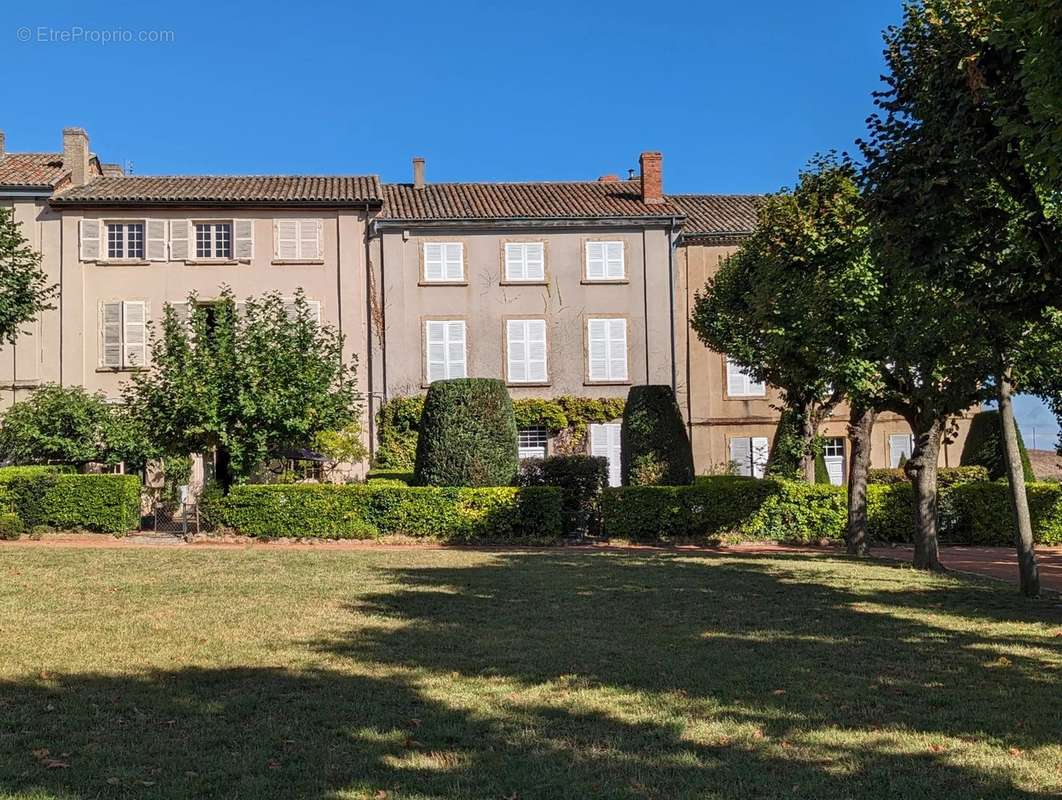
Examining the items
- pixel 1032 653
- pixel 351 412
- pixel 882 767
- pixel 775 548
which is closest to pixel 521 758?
pixel 882 767

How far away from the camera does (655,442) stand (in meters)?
21.6

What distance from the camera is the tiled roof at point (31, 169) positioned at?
95.1 feet

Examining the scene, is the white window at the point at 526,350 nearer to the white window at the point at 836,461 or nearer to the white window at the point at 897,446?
the white window at the point at 836,461

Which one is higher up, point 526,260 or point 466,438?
point 526,260

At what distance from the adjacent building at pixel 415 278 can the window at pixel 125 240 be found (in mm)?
64

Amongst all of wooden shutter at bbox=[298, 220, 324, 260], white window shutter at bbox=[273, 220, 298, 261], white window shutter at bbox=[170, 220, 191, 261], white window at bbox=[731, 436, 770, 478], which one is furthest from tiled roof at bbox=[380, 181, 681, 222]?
white window at bbox=[731, 436, 770, 478]

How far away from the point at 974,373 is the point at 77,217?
24649 mm

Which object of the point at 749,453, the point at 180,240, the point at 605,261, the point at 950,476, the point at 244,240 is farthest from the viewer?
the point at 749,453

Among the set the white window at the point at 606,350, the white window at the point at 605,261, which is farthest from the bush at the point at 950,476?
the white window at the point at 605,261

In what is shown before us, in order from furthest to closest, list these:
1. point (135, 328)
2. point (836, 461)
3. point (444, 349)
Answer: point (836, 461) < point (444, 349) < point (135, 328)

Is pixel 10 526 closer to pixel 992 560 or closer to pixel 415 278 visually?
pixel 415 278

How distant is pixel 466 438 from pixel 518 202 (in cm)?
1298

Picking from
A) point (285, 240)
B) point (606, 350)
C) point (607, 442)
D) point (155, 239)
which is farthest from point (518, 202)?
point (155, 239)

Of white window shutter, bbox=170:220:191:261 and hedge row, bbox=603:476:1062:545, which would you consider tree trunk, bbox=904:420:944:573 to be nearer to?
hedge row, bbox=603:476:1062:545
